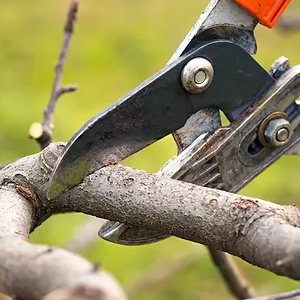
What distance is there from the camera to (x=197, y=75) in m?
0.92

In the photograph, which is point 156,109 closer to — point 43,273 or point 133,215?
point 133,215

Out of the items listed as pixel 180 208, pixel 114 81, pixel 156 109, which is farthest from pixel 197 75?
pixel 114 81

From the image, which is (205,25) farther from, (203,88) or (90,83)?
(90,83)

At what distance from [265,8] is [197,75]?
0.15 metres

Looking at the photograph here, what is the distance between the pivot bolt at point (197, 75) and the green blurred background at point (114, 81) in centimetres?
144

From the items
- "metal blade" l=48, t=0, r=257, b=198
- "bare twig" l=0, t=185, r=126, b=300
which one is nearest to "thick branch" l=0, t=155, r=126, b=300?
"bare twig" l=0, t=185, r=126, b=300

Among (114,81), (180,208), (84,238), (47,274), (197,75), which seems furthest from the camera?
(114,81)

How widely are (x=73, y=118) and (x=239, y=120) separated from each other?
239 centimetres

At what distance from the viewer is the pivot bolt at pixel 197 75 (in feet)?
2.98

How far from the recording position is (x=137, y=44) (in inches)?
159

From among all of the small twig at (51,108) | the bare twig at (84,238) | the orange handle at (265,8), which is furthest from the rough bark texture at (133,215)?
the bare twig at (84,238)

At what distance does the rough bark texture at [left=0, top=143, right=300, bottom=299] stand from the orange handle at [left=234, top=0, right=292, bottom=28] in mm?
285

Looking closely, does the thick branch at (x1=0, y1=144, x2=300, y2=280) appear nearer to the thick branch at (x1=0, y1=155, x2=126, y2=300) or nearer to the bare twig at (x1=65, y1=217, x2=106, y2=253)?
the thick branch at (x1=0, y1=155, x2=126, y2=300)

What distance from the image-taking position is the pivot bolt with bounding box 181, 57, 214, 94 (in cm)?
91
